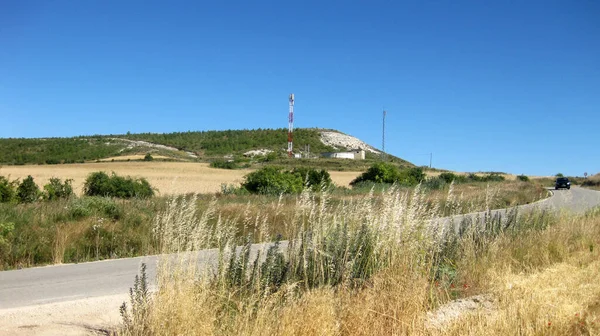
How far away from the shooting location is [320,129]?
569ft

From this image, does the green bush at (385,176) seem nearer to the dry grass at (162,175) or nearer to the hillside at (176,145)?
the dry grass at (162,175)

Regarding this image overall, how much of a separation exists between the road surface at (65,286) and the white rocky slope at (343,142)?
5601 inches

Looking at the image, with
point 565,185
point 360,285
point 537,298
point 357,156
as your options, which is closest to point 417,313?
point 360,285

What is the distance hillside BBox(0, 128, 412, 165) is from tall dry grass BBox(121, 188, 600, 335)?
88.4 meters

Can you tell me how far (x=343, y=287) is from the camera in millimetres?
5746

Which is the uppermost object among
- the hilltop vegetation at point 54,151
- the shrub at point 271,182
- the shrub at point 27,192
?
the hilltop vegetation at point 54,151

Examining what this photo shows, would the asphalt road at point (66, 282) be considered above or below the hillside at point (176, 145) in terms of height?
below

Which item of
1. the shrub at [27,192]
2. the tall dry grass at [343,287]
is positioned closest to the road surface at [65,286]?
the tall dry grass at [343,287]

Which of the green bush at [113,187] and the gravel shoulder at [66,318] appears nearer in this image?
the gravel shoulder at [66,318]

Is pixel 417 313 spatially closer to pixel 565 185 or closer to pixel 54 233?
pixel 54 233

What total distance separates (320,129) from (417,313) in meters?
169

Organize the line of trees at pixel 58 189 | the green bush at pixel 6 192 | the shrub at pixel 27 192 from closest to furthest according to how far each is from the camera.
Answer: the green bush at pixel 6 192 < the line of trees at pixel 58 189 < the shrub at pixel 27 192

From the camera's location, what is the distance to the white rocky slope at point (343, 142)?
15644 cm

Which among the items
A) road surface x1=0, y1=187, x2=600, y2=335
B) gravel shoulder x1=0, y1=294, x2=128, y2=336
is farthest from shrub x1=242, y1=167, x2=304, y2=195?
gravel shoulder x1=0, y1=294, x2=128, y2=336
